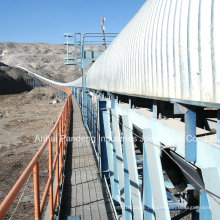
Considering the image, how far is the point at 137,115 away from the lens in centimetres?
408

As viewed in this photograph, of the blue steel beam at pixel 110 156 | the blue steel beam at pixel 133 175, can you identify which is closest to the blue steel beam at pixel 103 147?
the blue steel beam at pixel 110 156

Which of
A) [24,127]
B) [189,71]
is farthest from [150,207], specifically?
[24,127]

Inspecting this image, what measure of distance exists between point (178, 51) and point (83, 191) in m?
3.98

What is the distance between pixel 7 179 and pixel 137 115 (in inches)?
213

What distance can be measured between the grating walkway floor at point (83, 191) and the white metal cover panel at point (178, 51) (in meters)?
2.37

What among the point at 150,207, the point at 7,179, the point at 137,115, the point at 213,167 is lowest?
the point at 7,179

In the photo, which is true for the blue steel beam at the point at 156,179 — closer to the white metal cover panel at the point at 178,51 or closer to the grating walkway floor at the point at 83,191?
the white metal cover panel at the point at 178,51

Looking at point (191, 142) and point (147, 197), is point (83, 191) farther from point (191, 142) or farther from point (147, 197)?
point (191, 142)

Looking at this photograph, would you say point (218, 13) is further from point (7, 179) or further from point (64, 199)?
point (7, 179)

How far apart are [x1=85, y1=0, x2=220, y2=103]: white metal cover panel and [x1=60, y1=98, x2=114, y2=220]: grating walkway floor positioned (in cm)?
237

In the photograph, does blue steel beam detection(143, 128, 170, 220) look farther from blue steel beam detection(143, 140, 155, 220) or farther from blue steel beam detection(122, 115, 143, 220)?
blue steel beam detection(122, 115, 143, 220)

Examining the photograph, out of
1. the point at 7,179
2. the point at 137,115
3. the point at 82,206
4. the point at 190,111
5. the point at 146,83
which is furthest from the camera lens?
the point at 7,179

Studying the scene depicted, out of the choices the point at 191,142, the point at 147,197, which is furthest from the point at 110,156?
the point at 191,142

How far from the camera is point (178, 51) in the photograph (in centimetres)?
238
